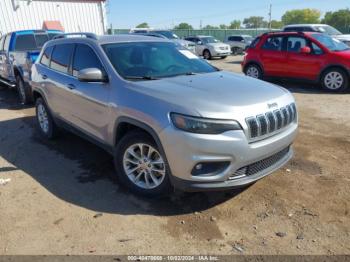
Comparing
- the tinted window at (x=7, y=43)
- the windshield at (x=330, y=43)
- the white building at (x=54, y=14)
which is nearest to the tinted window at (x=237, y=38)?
the white building at (x=54, y=14)

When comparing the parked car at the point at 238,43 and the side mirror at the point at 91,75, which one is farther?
the parked car at the point at 238,43

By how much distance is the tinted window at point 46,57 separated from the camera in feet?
18.8

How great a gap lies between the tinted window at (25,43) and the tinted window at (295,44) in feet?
24.6

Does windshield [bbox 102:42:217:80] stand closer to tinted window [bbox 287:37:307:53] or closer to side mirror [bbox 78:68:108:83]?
side mirror [bbox 78:68:108:83]

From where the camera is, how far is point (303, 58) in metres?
9.96

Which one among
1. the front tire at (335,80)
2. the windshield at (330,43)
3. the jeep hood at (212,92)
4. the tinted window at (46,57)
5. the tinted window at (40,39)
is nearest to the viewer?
the jeep hood at (212,92)

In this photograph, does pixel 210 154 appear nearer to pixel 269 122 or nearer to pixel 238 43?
pixel 269 122

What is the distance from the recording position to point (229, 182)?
130 inches

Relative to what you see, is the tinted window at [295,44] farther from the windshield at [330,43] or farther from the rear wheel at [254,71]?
the rear wheel at [254,71]

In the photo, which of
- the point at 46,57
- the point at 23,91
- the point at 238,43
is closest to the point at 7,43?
the point at 23,91

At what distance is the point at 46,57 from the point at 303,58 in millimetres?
7332

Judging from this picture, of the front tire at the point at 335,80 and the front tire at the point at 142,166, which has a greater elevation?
the front tire at the point at 142,166

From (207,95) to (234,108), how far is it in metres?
0.36

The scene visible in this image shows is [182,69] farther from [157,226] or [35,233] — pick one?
[35,233]
